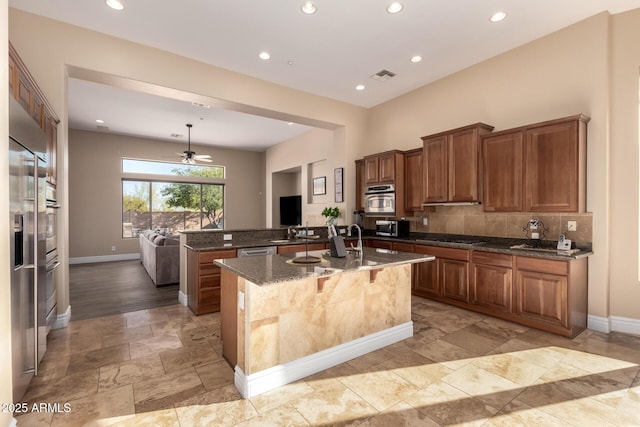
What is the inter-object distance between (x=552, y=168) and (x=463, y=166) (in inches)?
39.4

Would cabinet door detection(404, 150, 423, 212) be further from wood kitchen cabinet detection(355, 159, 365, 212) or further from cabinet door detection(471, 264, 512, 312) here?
cabinet door detection(471, 264, 512, 312)

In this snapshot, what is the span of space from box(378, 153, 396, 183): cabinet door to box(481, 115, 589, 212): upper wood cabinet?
144 cm

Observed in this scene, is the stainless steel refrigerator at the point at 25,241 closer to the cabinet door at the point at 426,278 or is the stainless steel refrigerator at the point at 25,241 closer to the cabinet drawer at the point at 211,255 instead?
the cabinet drawer at the point at 211,255

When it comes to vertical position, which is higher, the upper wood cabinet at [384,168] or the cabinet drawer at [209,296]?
the upper wood cabinet at [384,168]

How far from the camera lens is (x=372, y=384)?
2289 mm

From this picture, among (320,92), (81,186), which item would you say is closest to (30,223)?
(320,92)

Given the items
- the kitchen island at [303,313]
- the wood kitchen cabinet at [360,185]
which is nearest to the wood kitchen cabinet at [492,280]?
the kitchen island at [303,313]

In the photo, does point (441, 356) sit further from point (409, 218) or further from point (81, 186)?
point (81, 186)

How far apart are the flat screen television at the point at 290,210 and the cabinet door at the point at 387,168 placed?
12.5ft

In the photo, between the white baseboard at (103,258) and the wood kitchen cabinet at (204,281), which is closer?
the wood kitchen cabinet at (204,281)

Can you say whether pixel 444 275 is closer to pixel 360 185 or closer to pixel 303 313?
pixel 360 185

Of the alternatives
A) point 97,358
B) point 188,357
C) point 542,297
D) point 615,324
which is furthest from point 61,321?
point 615,324

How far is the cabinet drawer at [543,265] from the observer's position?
3102mm

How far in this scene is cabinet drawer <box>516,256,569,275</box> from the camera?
310 centimetres
